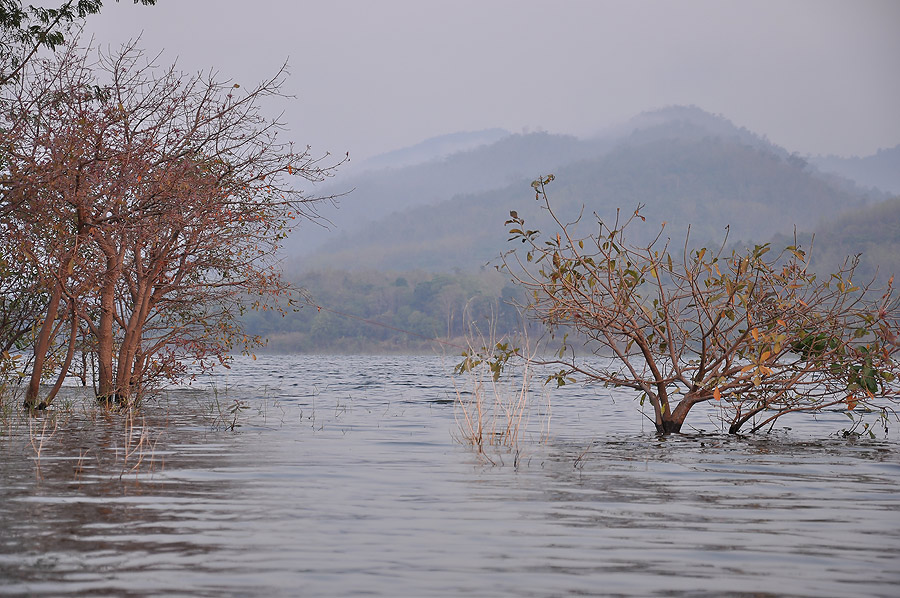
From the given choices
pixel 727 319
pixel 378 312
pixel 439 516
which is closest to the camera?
pixel 439 516

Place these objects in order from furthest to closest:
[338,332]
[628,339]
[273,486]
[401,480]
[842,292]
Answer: [338,332] < [628,339] < [842,292] < [401,480] < [273,486]

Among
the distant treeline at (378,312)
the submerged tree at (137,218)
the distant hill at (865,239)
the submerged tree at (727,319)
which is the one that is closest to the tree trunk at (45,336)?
the submerged tree at (137,218)

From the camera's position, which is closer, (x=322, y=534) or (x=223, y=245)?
(x=322, y=534)

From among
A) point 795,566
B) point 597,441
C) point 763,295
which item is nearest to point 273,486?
point 795,566

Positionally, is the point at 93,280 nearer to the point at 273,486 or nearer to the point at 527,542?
the point at 273,486

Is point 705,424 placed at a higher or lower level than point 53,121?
lower

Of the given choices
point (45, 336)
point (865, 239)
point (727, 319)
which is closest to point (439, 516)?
point (727, 319)

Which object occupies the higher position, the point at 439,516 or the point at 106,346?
the point at 106,346

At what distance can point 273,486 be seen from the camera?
Answer: 28.7 ft

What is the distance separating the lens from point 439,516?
7305mm

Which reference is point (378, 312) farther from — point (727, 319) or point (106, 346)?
point (727, 319)

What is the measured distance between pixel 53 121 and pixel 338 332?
102348 millimetres

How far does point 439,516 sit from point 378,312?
127429 millimetres

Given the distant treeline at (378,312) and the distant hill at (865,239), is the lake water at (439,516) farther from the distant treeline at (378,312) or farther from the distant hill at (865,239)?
the distant hill at (865,239)
